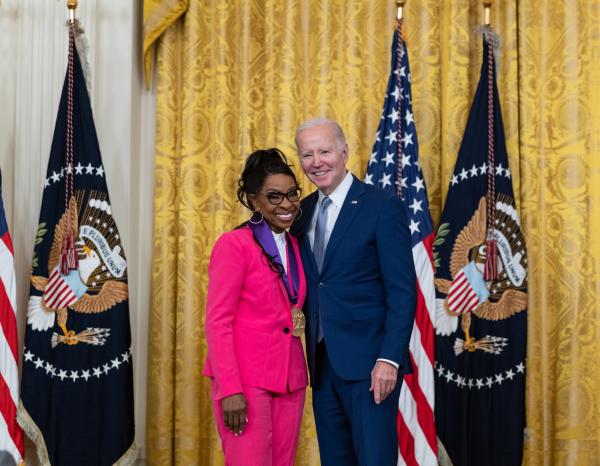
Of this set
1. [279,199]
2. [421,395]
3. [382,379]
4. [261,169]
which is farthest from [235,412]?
[421,395]

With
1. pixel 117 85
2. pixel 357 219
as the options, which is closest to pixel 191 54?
pixel 117 85

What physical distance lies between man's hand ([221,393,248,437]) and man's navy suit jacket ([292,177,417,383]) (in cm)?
33

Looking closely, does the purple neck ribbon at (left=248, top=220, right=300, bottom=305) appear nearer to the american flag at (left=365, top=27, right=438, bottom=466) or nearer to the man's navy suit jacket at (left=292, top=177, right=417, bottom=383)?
the man's navy suit jacket at (left=292, top=177, right=417, bottom=383)

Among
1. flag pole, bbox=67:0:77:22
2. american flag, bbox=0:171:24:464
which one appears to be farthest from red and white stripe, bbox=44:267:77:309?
flag pole, bbox=67:0:77:22

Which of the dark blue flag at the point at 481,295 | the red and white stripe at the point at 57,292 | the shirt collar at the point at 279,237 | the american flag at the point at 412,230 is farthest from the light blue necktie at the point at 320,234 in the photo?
the red and white stripe at the point at 57,292

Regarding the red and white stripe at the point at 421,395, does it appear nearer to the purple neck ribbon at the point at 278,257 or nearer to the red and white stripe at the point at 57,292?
the purple neck ribbon at the point at 278,257

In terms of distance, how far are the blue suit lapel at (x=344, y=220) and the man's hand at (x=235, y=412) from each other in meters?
0.53

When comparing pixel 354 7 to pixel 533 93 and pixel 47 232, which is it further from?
pixel 47 232

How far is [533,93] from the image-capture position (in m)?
4.64

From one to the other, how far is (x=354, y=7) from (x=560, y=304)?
2.06 m

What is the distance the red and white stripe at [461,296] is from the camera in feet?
14.3

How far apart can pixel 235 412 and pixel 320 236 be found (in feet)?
2.27

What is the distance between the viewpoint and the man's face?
287 cm

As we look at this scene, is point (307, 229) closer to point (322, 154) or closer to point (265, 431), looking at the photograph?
point (322, 154)
